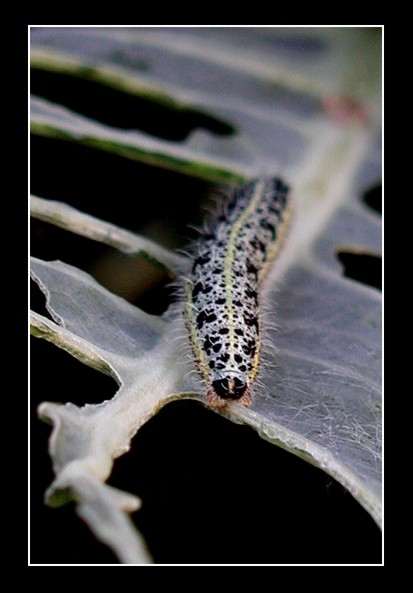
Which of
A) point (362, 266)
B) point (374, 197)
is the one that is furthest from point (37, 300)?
point (374, 197)

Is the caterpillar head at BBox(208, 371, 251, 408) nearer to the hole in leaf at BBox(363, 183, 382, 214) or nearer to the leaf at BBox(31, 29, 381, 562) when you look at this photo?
the leaf at BBox(31, 29, 381, 562)

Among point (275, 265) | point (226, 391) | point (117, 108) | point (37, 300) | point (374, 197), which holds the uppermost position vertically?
point (117, 108)

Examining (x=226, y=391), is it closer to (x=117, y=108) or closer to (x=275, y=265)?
(x=275, y=265)

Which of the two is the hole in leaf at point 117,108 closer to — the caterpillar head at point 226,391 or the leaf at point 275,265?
the leaf at point 275,265

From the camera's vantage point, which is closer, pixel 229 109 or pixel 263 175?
pixel 263 175

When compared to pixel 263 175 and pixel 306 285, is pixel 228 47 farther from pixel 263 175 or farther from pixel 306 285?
pixel 306 285

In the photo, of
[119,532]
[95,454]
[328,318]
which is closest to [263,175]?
[328,318]
